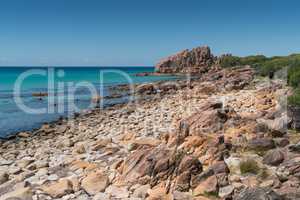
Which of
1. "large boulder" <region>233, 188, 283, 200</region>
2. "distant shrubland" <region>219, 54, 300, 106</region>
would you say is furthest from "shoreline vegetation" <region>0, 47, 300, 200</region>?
"distant shrubland" <region>219, 54, 300, 106</region>

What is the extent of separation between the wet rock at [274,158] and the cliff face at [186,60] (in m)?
87.2

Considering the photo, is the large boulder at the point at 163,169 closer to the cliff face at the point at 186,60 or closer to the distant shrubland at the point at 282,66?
the distant shrubland at the point at 282,66

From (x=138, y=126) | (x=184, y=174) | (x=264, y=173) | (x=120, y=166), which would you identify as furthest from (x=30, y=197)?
(x=138, y=126)

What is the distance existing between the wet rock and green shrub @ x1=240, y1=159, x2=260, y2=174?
1.51 ft

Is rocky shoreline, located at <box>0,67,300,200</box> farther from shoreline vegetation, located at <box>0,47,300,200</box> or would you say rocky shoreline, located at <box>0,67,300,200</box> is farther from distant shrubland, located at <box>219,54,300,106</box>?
distant shrubland, located at <box>219,54,300,106</box>

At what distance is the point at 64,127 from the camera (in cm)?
1870

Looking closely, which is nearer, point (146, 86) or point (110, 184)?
point (110, 184)

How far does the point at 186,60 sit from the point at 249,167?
92821 millimetres

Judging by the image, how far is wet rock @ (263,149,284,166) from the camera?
8389 mm

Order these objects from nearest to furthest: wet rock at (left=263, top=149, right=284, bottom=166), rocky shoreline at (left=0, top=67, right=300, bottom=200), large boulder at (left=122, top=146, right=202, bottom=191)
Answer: rocky shoreline at (left=0, top=67, right=300, bottom=200) < large boulder at (left=122, top=146, right=202, bottom=191) < wet rock at (left=263, top=149, right=284, bottom=166)

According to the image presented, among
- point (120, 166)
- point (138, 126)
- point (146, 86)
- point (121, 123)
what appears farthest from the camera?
point (146, 86)

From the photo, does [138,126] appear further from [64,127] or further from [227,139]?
[227,139]

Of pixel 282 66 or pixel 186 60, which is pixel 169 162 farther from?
pixel 186 60

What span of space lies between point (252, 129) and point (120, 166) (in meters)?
5.03
